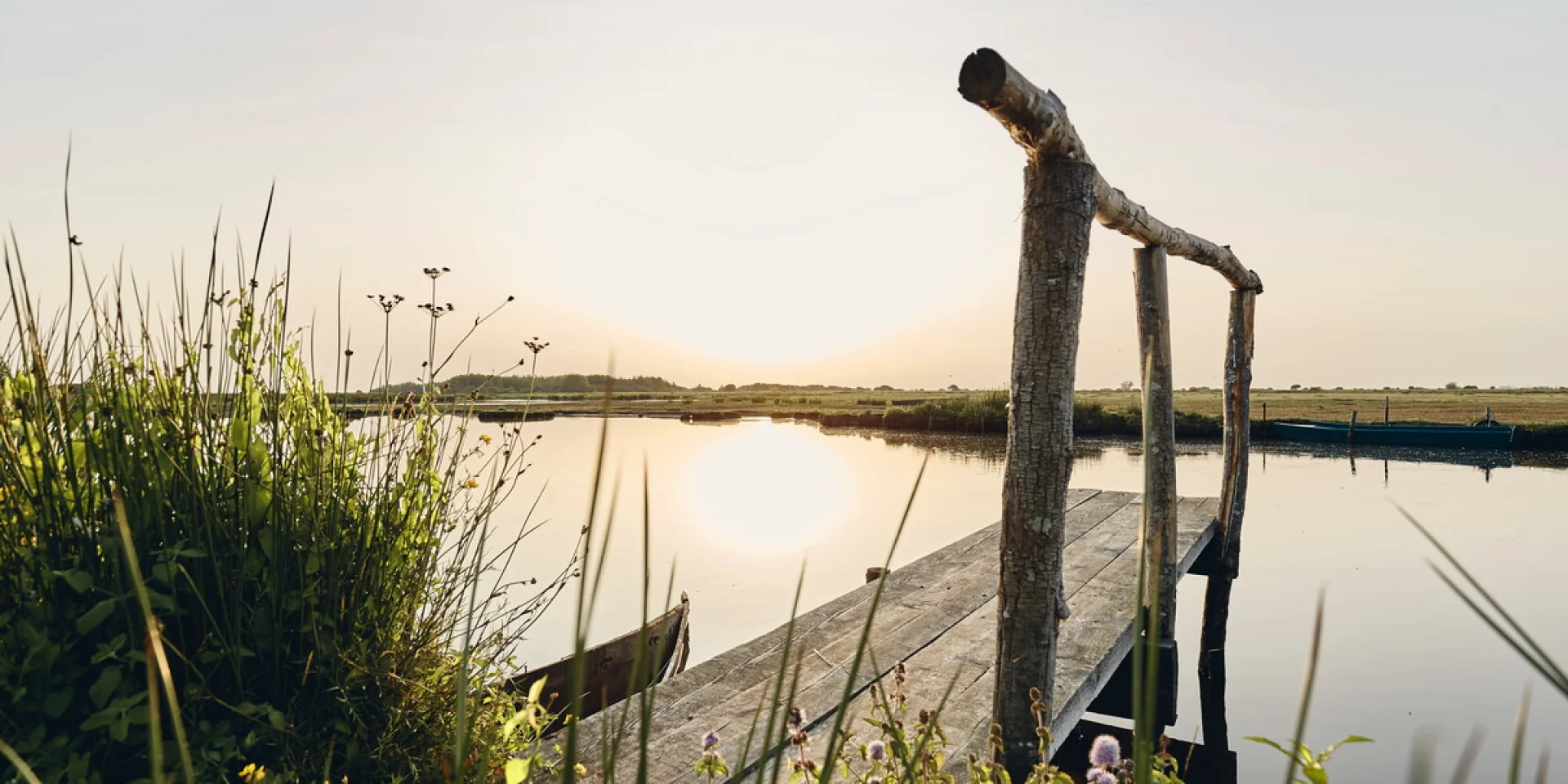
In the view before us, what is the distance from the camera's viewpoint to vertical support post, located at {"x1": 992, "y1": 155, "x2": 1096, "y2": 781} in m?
2.91

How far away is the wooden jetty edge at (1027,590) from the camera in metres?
2.90

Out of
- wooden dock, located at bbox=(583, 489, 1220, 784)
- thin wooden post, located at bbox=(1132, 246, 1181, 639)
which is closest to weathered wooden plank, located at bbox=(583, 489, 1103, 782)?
wooden dock, located at bbox=(583, 489, 1220, 784)

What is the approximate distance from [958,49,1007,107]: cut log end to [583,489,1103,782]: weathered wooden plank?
5.40 feet

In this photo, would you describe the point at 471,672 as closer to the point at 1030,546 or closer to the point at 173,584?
the point at 173,584

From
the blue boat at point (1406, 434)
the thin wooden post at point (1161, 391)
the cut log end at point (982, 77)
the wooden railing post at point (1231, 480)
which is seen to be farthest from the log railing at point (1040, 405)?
the blue boat at point (1406, 434)

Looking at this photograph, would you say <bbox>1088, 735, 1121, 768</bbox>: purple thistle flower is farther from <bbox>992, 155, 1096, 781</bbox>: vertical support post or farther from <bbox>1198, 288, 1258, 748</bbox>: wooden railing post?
<bbox>1198, 288, 1258, 748</bbox>: wooden railing post

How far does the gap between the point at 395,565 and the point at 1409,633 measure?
1119cm

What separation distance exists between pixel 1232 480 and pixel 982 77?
23.0ft

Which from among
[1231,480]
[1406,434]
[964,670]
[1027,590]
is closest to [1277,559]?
[1231,480]

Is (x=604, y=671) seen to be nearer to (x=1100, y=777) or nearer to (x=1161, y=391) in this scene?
(x=1161, y=391)

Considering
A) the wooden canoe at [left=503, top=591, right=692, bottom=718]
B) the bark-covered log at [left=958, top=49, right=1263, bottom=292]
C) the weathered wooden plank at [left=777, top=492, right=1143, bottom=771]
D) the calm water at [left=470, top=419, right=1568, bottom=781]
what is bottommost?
the calm water at [left=470, top=419, right=1568, bottom=781]

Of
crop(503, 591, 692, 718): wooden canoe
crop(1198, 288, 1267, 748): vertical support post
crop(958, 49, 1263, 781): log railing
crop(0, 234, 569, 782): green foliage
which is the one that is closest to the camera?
crop(0, 234, 569, 782): green foliage

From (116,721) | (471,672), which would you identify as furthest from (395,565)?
(116,721)

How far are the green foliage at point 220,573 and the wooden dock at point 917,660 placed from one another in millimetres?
747
